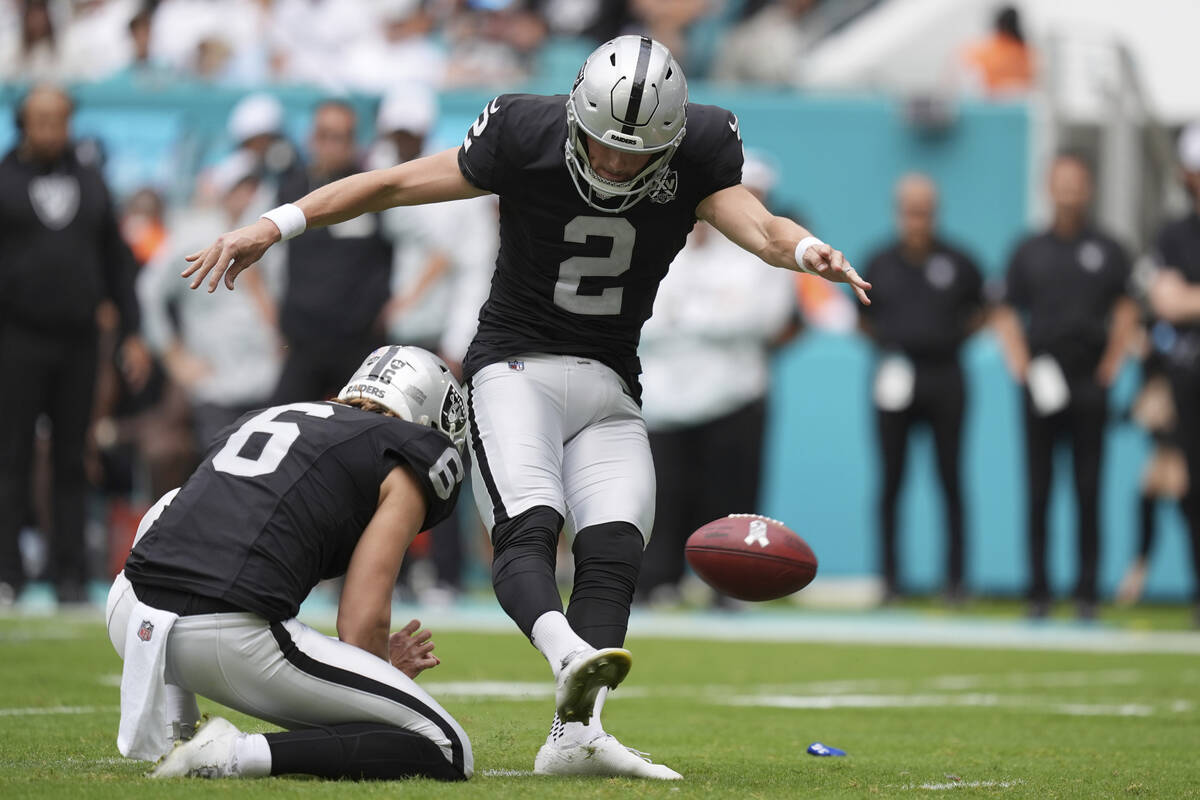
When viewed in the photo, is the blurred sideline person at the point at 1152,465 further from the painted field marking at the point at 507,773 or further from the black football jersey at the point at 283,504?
the black football jersey at the point at 283,504

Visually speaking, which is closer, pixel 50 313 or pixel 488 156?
pixel 488 156

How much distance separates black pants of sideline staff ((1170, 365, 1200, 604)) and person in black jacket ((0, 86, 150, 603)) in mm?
5399

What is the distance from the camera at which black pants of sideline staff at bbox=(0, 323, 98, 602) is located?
880 cm

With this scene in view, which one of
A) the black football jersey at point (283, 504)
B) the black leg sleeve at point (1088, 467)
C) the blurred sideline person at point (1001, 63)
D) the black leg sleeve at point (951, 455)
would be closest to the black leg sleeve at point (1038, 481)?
the black leg sleeve at point (1088, 467)

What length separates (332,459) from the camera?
4113 millimetres

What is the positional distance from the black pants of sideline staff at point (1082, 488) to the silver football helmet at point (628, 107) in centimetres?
583

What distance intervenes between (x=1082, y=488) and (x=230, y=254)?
6498 mm

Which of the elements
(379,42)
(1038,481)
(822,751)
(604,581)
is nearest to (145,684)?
(604,581)

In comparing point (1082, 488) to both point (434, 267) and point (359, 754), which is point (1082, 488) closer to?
point (434, 267)

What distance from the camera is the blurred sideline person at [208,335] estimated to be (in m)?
10.2

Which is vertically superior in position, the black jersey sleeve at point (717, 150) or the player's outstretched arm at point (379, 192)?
the black jersey sleeve at point (717, 150)

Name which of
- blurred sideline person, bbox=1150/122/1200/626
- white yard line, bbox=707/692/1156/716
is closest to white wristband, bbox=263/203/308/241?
→ white yard line, bbox=707/692/1156/716

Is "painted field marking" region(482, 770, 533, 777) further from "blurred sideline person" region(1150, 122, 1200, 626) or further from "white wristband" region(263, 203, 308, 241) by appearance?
"blurred sideline person" region(1150, 122, 1200, 626)

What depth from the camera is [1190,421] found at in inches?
367
